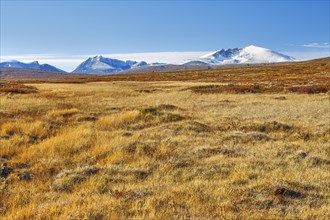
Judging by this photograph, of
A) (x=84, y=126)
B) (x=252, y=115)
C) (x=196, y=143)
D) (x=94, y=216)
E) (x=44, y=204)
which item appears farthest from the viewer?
(x=252, y=115)

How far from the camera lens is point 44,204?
7.14 m

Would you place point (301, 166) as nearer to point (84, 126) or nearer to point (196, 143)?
point (196, 143)

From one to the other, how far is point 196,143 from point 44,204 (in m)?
7.09

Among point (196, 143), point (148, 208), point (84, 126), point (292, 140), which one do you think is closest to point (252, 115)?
point (292, 140)

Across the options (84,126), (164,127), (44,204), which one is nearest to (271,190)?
(44,204)

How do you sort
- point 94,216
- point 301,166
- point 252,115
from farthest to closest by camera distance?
point 252,115 < point 301,166 < point 94,216

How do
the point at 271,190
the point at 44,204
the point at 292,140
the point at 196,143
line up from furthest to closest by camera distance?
the point at 292,140
the point at 196,143
the point at 271,190
the point at 44,204

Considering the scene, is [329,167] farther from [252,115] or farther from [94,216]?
[252,115]

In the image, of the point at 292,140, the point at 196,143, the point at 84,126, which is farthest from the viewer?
the point at 84,126

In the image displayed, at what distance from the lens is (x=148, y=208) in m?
6.95

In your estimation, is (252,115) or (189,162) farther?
(252,115)

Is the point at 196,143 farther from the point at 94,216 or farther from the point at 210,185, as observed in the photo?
the point at 94,216

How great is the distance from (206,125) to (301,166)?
6790 millimetres

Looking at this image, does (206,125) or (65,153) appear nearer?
(65,153)
